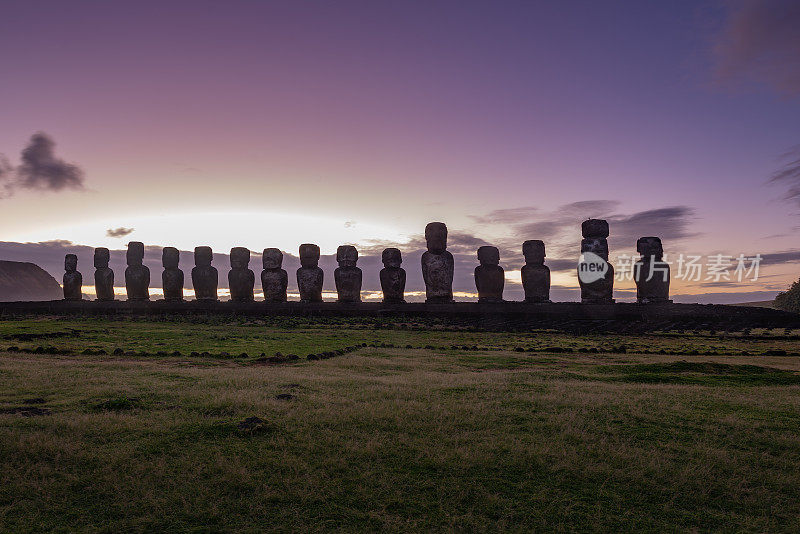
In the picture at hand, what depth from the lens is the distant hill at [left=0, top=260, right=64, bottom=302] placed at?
281 feet

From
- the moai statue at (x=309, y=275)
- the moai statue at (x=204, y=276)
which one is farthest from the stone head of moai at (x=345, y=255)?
the moai statue at (x=204, y=276)

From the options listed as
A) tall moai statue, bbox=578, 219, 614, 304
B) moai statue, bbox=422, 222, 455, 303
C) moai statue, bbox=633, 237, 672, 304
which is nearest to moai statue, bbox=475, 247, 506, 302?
moai statue, bbox=422, 222, 455, 303

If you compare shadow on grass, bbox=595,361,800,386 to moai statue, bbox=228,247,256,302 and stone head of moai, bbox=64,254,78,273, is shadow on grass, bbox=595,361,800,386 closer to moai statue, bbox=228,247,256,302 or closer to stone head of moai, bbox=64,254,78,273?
moai statue, bbox=228,247,256,302

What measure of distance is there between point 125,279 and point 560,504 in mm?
33742

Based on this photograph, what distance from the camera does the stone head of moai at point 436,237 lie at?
82.9ft

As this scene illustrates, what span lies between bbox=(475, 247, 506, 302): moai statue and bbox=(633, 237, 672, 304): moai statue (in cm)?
600

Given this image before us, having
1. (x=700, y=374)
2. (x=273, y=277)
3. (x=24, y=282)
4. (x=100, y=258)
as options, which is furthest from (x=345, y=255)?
(x=24, y=282)

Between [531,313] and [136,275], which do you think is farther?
[136,275]

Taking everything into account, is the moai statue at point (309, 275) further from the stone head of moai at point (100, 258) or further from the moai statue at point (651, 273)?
the moai statue at point (651, 273)

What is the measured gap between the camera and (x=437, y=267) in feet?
81.3

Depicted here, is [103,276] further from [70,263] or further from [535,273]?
[535,273]

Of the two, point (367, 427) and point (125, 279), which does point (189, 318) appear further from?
point (367, 427)

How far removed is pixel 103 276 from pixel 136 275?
8.39 ft

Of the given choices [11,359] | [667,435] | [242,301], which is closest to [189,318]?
[242,301]
